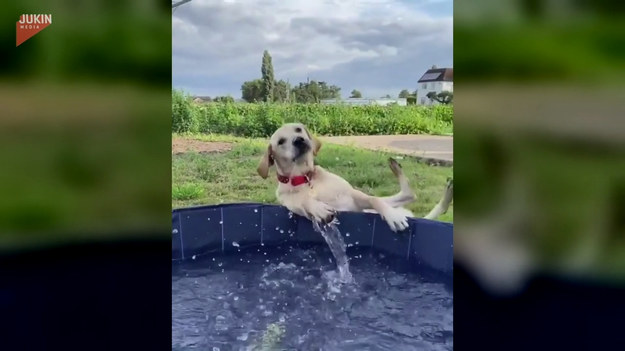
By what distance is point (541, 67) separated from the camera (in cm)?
311

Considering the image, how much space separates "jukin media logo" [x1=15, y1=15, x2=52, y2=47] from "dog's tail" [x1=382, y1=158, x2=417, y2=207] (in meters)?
1.90

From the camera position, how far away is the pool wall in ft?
10.4

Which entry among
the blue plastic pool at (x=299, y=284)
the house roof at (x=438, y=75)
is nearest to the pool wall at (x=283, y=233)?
the blue plastic pool at (x=299, y=284)

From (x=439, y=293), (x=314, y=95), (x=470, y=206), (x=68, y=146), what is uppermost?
(x=314, y=95)

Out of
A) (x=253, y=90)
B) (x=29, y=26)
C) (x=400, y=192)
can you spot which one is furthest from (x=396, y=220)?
(x=29, y=26)

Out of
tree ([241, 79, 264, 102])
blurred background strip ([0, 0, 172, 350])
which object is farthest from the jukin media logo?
tree ([241, 79, 264, 102])

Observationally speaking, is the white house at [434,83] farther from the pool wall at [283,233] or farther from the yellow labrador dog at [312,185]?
the pool wall at [283,233]

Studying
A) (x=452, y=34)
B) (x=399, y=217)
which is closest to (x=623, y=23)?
(x=452, y=34)

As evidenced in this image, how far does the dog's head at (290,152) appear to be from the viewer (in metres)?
3.18

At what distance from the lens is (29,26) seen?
123 inches

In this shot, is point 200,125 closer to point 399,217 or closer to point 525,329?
point 399,217

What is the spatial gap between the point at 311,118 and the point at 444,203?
2.68ft

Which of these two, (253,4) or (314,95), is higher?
(253,4)

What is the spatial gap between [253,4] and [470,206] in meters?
1.53
